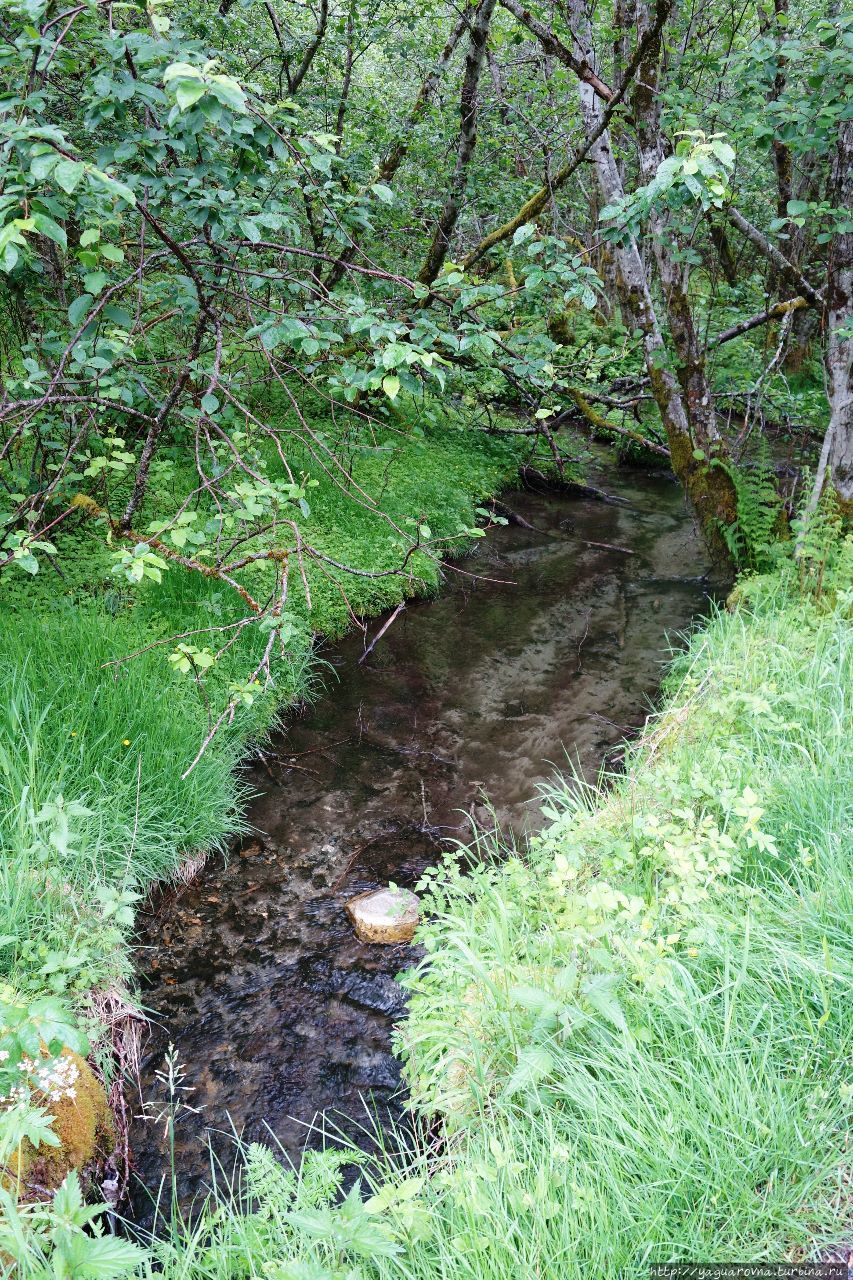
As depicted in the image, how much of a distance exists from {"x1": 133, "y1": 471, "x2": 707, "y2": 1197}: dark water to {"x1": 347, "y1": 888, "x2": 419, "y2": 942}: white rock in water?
0.06 metres

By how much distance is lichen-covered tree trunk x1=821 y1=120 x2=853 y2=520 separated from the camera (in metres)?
4.77

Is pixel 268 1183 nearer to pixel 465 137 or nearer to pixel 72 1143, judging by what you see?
pixel 72 1143

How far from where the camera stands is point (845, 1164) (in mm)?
1727

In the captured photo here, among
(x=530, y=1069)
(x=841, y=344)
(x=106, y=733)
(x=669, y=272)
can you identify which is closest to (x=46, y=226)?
(x=106, y=733)

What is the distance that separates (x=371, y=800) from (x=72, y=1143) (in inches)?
97.1

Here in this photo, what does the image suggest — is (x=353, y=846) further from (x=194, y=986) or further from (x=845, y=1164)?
(x=845, y=1164)

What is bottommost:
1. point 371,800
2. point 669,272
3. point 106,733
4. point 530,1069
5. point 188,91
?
point 371,800

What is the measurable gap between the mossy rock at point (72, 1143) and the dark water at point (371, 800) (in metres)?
0.20

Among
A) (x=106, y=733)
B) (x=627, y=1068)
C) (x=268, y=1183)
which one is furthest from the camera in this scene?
(x=106, y=733)

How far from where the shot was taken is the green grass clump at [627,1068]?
1.75 metres

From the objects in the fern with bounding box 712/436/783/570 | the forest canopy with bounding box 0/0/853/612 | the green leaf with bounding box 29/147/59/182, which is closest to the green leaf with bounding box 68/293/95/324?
the forest canopy with bounding box 0/0/853/612

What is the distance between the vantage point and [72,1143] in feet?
8.30

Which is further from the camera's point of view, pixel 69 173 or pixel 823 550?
pixel 823 550

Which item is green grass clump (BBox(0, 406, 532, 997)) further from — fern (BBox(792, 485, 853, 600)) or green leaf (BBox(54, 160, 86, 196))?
fern (BBox(792, 485, 853, 600))
